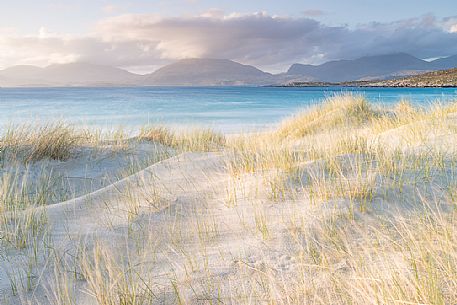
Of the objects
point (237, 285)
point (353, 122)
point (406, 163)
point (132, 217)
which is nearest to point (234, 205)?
point (132, 217)

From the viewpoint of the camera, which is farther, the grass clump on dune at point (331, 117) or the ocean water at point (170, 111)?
the ocean water at point (170, 111)

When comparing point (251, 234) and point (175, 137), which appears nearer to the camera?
point (251, 234)

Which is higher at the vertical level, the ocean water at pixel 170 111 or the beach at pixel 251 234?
the ocean water at pixel 170 111

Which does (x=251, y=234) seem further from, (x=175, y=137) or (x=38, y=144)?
(x=175, y=137)

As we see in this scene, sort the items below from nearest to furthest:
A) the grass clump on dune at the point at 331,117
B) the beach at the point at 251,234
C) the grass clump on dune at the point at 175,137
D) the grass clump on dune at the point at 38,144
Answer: the beach at the point at 251,234
the grass clump on dune at the point at 38,144
the grass clump on dune at the point at 175,137
the grass clump on dune at the point at 331,117

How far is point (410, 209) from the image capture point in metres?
2.74

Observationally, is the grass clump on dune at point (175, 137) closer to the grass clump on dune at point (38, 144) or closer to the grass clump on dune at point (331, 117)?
the grass clump on dune at point (38, 144)

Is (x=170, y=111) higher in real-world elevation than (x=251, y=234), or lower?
higher

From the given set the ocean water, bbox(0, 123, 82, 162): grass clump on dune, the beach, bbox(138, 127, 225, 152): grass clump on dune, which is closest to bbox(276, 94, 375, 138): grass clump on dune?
the ocean water

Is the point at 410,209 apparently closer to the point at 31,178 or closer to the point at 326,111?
the point at 31,178

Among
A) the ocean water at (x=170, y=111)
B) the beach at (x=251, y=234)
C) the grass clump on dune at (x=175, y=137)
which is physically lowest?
the beach at (x=251, y=234)

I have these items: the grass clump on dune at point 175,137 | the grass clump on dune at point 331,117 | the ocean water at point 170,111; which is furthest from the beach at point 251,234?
the ocean water at point 170,111

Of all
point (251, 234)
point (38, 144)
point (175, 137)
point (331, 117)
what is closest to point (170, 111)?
point (331, 117)

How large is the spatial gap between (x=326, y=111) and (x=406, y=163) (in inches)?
262
